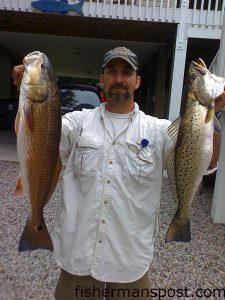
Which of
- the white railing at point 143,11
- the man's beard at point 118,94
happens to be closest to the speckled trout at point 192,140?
the man's beard at point 118,94

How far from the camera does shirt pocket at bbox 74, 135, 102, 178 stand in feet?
7.64

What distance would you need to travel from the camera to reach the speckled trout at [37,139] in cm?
200

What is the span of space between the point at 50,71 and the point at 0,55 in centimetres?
1587

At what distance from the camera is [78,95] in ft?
30.2

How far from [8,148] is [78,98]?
2.67 meters

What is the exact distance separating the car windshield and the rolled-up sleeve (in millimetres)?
6522

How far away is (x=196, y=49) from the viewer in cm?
1209

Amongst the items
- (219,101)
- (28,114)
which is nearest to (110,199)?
(28,114)

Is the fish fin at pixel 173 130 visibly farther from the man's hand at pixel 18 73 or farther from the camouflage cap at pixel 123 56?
the man's hand at pixel 18 73

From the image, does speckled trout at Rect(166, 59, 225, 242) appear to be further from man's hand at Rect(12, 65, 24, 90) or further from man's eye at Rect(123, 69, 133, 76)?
man's hand at Rect(12, 65, 24, 90)

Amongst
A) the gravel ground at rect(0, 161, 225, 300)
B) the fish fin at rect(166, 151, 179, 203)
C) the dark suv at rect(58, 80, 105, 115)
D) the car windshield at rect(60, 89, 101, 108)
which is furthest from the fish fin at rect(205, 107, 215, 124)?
the car windshield at rect(60, 89, 101, 108)

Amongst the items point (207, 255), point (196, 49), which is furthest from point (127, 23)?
point (207, 255)

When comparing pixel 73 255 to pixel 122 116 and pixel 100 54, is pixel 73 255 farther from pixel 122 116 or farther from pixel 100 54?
pixel 100 54

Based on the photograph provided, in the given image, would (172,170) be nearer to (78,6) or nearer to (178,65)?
(178,65)
